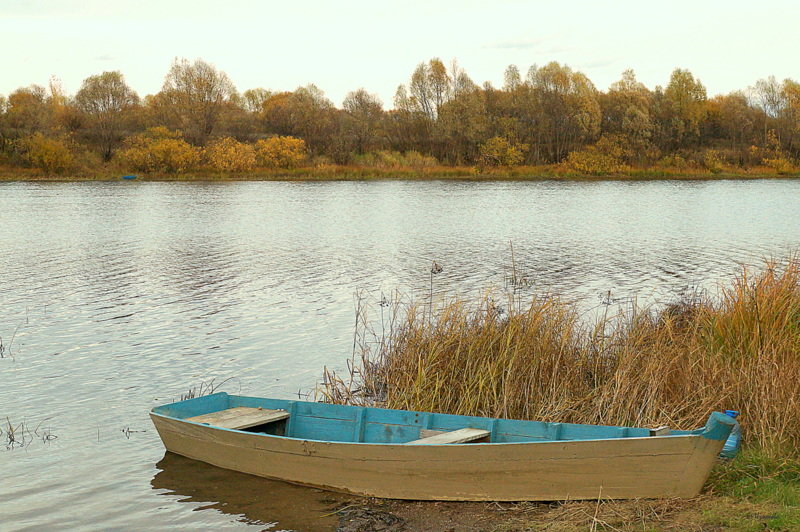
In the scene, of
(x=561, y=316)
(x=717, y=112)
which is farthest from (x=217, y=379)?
(x=717, y=112)

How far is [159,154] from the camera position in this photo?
94812 millimetres

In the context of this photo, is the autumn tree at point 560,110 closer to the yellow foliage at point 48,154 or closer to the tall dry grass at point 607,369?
the yellow foliage at point 48,154

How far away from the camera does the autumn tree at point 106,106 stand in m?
99.5

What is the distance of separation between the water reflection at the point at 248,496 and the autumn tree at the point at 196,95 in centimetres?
9460

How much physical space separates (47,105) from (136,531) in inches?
4191

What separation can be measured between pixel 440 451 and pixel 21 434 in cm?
668

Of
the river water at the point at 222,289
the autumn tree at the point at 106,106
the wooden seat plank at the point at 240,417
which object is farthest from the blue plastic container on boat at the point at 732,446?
Answer: the autumn tree at the point at 106,106

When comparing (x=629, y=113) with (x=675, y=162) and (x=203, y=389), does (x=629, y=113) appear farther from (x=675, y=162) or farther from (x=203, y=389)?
(x=203, y=389)

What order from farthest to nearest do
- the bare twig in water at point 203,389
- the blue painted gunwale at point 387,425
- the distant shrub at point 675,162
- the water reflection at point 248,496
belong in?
the distant shrub at point 675,162 < the bare twig in water at point 203,389 < the water reflection at point 248,496 < the blue painted gunwale at point 387,425

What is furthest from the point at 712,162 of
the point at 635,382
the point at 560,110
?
the point at 635,382

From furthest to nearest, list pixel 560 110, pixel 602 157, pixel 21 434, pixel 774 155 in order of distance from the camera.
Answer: pixel 560 110
pixel 774 155
pixel 602 157
pixel 21 434

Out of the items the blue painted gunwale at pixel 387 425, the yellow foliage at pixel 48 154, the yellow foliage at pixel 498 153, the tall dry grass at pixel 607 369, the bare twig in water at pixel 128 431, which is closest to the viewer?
the blue painted gunwale at pixel 387 425

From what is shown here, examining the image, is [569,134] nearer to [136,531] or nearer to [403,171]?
[403,171]

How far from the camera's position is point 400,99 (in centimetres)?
10300
